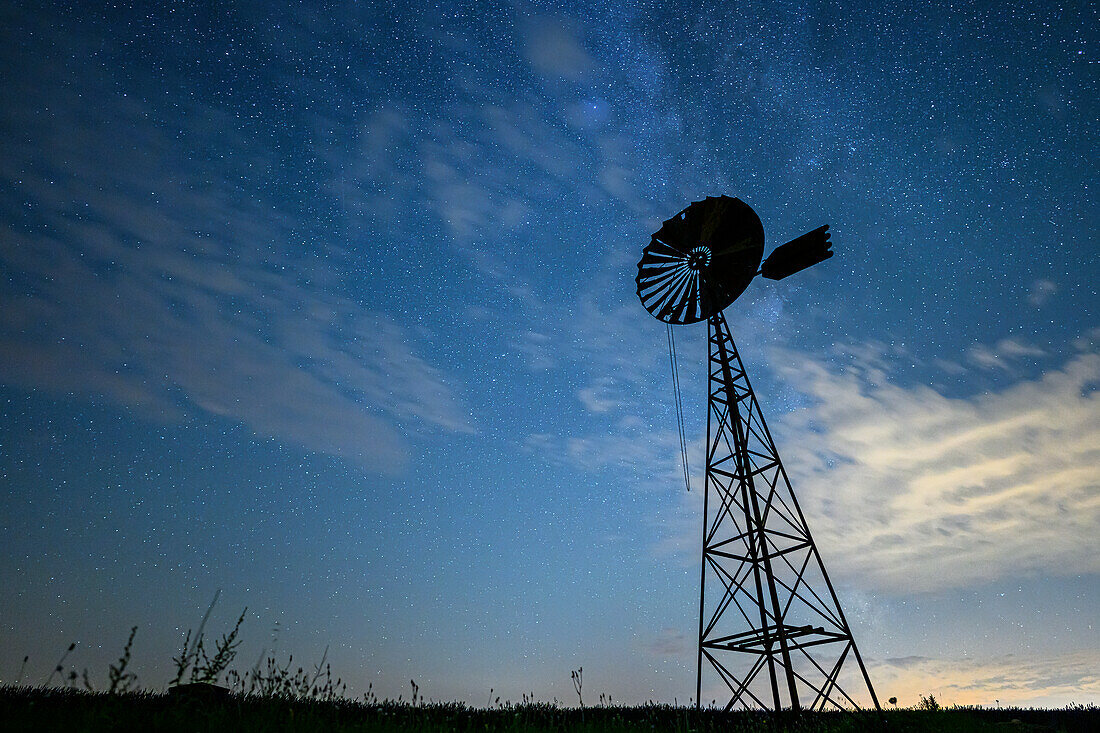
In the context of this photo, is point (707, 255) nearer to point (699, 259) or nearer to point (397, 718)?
point (699, 259)

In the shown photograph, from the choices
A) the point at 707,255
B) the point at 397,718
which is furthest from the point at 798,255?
the point at 397,718

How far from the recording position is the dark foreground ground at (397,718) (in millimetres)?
5391

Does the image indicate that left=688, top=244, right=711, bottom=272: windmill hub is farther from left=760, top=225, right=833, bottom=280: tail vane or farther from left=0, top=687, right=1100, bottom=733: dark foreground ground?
left=0, top=687, right=1100, bottom=733: dark foreground ground

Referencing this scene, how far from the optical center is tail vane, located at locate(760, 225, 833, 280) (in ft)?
54.6

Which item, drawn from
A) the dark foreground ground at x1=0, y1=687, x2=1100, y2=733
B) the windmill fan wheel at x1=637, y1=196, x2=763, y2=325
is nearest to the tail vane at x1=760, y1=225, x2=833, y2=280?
the windmill fan wheel at x1=637, y1=196, x2=763, y2=325

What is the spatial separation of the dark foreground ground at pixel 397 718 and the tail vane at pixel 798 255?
1097 cm

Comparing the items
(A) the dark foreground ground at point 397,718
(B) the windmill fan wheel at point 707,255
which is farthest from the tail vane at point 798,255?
(A) the dark foreground ground at point 397,718

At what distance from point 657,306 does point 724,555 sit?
25.0 feet

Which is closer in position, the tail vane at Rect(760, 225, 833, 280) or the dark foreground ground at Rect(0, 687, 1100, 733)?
the dark foreground ground at Rect(0, 687, 1100, 733)

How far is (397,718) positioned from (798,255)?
1474cm

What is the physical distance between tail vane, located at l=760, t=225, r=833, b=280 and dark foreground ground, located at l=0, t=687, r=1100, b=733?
11.0m

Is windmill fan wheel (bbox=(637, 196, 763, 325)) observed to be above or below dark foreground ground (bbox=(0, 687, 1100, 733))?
above

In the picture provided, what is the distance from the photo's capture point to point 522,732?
23.2ft

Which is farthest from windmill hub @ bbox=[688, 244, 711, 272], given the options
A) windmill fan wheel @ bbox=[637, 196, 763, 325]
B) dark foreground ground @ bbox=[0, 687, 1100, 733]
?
dark foreground ground @ bbox=[0, 687, 1100, 733]
